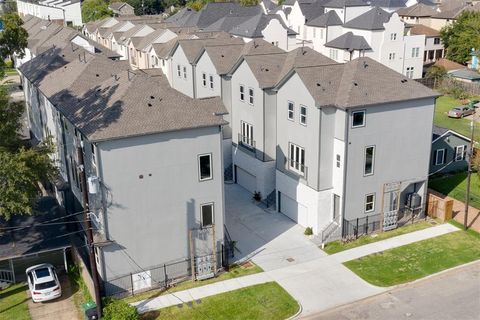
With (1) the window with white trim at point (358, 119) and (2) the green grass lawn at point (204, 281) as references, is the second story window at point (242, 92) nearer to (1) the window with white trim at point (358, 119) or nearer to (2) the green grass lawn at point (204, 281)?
(1) the window with white trim at point (358, 119)

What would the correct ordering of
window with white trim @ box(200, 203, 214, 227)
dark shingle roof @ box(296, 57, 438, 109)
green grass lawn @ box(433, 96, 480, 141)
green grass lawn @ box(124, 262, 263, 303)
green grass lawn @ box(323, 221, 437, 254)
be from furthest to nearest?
green grass lawn @ box(433, 96, 480, 141) < green grass lawn @ box(323, 221, 437, 254) < dark shingle roof @ box(296, 57, 438, 109) < window with white trim @ box(200, 203, 214, 227) < green grass lawn @ box(124, 262, 263, 303)

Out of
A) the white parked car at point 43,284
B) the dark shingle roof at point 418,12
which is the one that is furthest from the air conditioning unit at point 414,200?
the dark shingle roof at point 418,12

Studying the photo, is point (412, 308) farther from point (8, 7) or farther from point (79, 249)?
point (8, 7)

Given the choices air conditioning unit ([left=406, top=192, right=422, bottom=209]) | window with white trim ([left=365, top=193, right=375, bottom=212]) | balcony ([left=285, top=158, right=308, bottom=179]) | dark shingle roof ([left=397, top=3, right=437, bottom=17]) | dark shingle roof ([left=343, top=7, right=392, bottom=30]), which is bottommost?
air conditioning unit ([left=406, top=192, right=422, bottom=209])

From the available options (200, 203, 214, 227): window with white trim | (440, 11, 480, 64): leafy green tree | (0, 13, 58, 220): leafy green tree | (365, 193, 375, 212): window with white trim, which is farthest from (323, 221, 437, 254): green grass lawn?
(440, 11, 480, 64): leafy green tree

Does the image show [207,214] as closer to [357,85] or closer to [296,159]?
[296,159]

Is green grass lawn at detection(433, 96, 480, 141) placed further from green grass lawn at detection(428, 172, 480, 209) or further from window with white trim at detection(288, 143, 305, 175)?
window with white trim at detection(288, 143, 305, 175)
